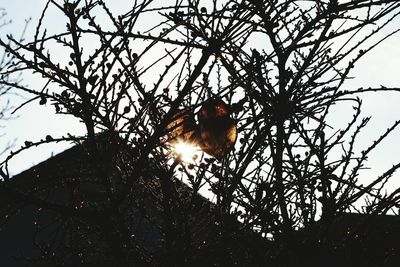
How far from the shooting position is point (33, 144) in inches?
88.8

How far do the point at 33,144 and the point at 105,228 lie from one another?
2.08 feet

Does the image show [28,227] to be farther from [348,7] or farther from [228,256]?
[348,7]

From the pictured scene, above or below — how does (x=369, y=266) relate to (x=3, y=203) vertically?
below

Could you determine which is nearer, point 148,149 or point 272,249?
point 148,149

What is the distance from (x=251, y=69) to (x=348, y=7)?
1.58ft

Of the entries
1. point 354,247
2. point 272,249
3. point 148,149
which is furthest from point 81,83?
point 354,247

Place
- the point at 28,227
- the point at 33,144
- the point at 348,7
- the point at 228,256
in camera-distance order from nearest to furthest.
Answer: the point at 348,7, the point at 33,144, the point at 228,256, the point at 28,227

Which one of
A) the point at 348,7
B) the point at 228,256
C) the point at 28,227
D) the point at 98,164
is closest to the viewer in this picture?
the point at 348,7

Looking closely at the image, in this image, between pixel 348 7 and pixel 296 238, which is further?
pixel 296 238

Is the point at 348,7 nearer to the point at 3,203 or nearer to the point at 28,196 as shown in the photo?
the point at 28,196

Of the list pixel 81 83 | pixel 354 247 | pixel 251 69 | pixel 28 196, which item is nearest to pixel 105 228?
pixel 28 196

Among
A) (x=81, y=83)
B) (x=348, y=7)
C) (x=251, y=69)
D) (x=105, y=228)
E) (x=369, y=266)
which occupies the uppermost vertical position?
(x=81, y=83)

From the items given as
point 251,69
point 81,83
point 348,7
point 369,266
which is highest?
point 81,83

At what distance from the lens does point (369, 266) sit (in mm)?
2809
